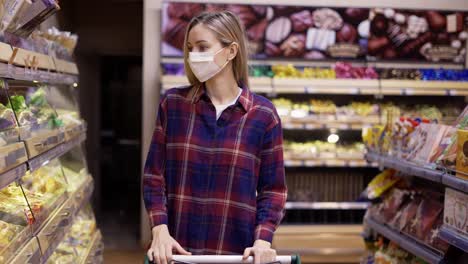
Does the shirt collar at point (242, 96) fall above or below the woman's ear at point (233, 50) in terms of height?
below

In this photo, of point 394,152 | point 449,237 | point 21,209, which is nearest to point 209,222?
point 21,209

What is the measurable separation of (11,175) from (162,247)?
0.59 m

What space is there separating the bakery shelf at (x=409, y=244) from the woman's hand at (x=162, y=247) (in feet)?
5.90

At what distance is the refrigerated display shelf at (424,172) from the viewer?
2.99m

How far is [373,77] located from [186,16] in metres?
2.08

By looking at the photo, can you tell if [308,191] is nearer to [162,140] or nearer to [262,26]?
[262,26]

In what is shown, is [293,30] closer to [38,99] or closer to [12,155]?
[38,99]

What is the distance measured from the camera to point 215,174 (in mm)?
2238

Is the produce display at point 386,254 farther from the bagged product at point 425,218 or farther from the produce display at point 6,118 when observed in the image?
the produce display at point 6,118

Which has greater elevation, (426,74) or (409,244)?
(426,74)

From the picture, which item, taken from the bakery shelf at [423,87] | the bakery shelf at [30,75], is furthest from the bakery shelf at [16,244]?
the bakery shelf at [423,87]

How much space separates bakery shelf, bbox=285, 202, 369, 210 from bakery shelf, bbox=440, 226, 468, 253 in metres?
3.06

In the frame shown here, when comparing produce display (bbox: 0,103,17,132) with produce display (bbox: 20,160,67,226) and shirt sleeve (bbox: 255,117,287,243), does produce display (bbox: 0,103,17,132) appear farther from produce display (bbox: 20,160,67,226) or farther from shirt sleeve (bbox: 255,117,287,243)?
shirt sleeve (bbox: 255,117,287,243)

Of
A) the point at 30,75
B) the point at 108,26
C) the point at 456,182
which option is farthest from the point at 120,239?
the point at 456,182
